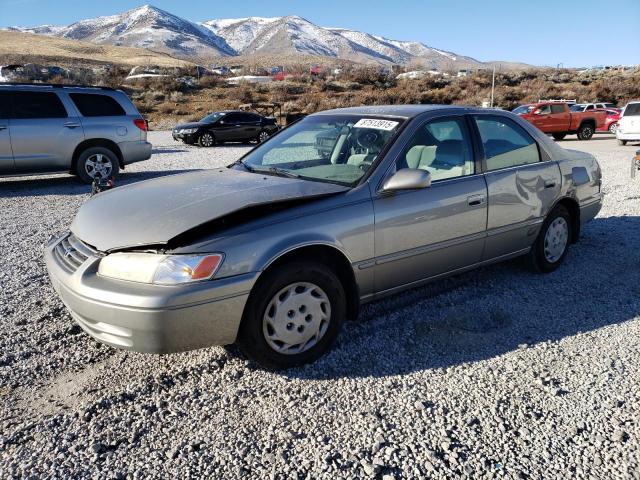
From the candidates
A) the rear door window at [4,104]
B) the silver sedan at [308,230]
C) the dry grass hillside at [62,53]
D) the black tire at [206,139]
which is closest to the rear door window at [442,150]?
the silver sedan at [308,230]

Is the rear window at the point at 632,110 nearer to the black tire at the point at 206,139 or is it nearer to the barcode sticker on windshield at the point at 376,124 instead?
the black tire at the point at 206,139

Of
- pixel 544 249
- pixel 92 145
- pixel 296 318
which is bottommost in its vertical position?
pixel 544 249

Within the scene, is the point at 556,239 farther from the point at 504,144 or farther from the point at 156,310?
the point at 156,310

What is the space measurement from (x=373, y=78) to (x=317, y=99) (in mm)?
18392

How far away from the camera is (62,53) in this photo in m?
94.8

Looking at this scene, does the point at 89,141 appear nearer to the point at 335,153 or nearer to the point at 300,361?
the point at 335,153

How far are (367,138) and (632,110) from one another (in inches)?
709

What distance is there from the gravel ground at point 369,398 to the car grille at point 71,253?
609mm

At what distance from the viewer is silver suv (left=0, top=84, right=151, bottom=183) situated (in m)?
9.16

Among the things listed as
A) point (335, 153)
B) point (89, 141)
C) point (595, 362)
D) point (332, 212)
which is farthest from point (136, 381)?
point (89, 141)

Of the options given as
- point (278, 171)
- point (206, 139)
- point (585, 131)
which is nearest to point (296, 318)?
point (278, 171)

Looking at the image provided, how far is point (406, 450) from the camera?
2520mm

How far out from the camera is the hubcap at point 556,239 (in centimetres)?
493

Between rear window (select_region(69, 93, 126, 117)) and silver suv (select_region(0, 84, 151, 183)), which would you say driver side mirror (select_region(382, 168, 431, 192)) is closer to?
silver suv (select_region(0, 84, 151, 183))
